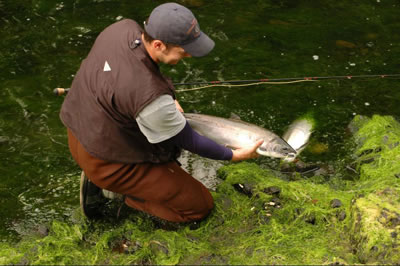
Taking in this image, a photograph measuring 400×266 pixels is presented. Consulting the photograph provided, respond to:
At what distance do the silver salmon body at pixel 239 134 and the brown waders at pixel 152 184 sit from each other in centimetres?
51

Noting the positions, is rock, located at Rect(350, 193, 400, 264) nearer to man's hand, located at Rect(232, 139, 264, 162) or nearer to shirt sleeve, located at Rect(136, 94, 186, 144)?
man's hand, located at Rect(232, 139, 264, 162)

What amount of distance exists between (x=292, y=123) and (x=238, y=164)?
1.18 metres

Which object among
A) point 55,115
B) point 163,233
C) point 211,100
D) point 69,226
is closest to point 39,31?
point 55,115

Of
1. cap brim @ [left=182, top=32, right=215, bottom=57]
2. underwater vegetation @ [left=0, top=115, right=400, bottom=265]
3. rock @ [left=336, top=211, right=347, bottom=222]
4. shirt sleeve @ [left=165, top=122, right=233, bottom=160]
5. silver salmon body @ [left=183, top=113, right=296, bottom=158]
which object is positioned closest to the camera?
cap brim @ [left=182, top=32, right=215, bottom=57]

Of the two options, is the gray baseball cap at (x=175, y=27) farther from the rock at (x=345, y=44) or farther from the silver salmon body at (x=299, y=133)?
the rock at (x=345, y=44)

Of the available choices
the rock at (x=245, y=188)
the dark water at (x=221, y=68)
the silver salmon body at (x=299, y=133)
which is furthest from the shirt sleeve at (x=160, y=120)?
the silver salmon body at (x=299, y=133)

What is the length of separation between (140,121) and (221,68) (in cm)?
404

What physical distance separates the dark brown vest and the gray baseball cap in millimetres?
190

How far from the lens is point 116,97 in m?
3.37

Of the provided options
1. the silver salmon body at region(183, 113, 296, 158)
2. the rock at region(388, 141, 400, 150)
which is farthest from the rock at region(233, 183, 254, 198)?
the rock at region(388, 141, 400, 150)

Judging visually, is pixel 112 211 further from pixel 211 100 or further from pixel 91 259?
pixel 211 100

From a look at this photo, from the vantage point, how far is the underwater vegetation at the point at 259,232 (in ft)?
12.4

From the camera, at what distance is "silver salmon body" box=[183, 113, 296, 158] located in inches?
169

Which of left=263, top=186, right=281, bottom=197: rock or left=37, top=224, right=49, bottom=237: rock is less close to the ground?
left=263, top=186, right=281, bottom=197: rock
